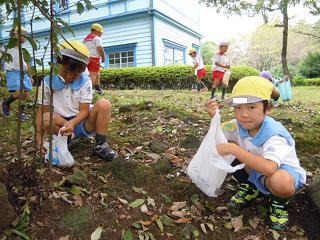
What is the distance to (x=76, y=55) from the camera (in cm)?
241

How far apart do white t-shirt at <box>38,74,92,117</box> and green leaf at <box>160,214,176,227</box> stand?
111 cm

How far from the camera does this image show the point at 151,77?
37.2 ft

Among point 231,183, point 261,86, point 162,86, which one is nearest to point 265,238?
point 231,183

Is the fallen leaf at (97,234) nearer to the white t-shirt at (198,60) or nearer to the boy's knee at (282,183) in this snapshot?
the boy's knee at (282,183)

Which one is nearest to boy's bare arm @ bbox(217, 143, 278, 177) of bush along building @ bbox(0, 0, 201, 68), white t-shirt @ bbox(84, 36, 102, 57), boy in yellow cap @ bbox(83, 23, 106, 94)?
boy in yellow cap @ bbox(83, 23, 106, 94)

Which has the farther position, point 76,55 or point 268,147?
point 76,55

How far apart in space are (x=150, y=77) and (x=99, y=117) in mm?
8825

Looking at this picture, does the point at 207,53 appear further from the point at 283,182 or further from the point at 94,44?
the point at 283,182

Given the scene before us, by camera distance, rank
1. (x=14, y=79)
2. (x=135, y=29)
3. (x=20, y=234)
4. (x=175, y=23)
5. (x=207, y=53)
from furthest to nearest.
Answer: (x=207, y=53) < (x=175, y=23) < (x=135, y=29) < (x=14, y=79) < (x=20, y=234)

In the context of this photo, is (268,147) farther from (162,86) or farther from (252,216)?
(162,86)

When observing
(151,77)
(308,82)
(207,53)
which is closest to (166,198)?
(151,77)

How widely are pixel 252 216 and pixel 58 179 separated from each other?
4.44 ft

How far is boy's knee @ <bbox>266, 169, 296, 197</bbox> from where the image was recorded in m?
1.90

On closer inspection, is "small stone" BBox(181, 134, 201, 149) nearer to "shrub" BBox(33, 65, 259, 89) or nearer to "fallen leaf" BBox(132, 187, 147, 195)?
"fallen leaf" BBox(132, 187, 147, 195)
